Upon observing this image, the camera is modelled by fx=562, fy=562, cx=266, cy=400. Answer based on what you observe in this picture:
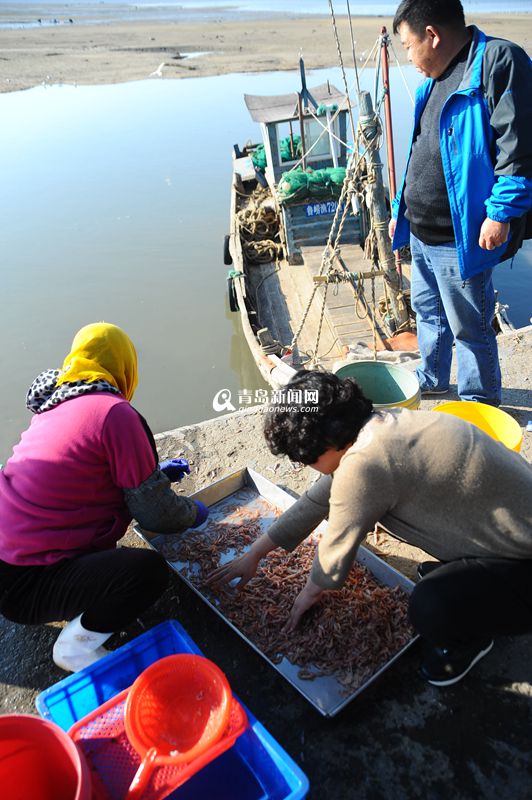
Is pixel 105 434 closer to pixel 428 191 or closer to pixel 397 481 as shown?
pixel 397 481

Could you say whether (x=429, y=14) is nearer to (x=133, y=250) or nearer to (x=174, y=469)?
(x=174, y=469)

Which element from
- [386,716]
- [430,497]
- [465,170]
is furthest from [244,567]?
[465,170]

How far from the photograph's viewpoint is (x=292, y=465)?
12.3ft

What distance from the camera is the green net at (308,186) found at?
8148 millimetres

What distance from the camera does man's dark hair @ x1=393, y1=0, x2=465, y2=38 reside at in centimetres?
289

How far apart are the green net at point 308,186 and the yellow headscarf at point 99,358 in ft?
20.3

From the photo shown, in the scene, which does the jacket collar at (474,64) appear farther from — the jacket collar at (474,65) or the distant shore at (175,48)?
the distant shore at (175,48)

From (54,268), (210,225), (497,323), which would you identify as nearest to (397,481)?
(497,323)

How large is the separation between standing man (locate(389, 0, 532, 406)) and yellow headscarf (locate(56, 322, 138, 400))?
199 cm

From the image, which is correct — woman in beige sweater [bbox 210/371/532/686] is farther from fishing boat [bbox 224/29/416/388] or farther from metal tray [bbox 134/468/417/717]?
fishing boat [bbox 224/29/416/388]

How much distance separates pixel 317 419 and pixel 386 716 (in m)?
1.24

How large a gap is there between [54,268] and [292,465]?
9.02 metres

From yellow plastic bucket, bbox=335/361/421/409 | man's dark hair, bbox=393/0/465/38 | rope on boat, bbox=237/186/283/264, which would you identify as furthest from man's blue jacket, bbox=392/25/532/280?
rope on boat, bbox=237/186/283/264

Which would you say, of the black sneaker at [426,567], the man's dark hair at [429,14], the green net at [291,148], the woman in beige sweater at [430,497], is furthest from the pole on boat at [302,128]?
the woman in beige sweater at [430,497]
